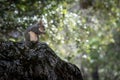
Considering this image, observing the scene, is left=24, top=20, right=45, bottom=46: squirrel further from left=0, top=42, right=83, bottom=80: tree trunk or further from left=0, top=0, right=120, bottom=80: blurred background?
left=0, top=0, right=120, bottom=80: blurred background

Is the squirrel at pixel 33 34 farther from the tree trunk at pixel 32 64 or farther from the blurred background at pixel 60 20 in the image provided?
the blurred background at pixel 60 20

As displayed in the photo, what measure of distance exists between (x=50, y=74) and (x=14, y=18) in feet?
11.9

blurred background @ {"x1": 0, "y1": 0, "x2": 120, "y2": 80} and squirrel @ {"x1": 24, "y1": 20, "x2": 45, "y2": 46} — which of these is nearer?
squirrel @ {"x1": 24, "y1": 20, "x2": 45, "y2": 46}

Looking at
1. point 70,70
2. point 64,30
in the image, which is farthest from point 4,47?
point 64,30

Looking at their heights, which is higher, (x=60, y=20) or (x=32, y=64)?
(x=32, y=64)

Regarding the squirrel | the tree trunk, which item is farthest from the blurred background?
the tree trunk

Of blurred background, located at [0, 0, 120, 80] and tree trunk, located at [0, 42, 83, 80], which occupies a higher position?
tree trunk, located at [0, 42, 83, 80]

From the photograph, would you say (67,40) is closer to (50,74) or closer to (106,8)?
(106,8)

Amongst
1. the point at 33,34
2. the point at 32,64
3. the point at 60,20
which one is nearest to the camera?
the point at 32,64

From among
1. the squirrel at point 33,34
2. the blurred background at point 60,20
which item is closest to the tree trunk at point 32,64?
the squirrel at point 33,34

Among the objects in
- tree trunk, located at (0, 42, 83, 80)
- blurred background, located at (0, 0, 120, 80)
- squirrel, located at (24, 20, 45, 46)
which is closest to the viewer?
tree trunk, located at (0, 42, 83, 80)

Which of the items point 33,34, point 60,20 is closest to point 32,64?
point 33,34

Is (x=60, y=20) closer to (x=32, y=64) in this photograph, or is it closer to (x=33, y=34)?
(x=33, y=34)

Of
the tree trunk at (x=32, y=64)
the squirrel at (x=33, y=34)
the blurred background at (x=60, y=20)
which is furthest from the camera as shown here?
the blurred background at (x=60, y=20)
